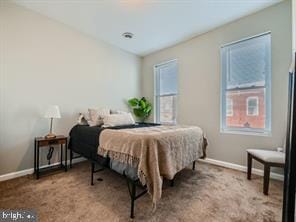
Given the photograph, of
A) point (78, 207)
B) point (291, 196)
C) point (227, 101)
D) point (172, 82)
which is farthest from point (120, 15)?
point (291, 196)

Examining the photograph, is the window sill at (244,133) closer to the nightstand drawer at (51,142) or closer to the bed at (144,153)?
the bed at (144,153)

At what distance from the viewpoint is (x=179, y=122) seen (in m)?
3.83

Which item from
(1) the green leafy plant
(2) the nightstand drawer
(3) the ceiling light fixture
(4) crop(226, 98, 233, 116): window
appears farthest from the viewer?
(1) the green leafy plant

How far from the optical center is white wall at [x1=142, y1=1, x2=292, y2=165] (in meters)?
2.41

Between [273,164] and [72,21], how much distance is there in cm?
396

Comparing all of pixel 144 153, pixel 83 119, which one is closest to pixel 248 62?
pixel 144 153

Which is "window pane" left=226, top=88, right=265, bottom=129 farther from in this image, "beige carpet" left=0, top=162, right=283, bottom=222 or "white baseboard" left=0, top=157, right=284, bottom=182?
"beige carpet" left=0, top=162, right=283, bottom=222

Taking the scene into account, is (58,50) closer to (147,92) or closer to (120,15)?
(120,15)

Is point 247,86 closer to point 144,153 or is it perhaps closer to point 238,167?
point 238,167

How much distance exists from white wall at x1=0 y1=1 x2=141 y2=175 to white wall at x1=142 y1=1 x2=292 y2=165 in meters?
1.89

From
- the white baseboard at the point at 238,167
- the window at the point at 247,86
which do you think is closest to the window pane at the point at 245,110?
the window at the point at 247,86

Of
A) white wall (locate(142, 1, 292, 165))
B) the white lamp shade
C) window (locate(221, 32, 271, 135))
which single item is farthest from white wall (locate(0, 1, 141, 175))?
window (locate(221, 32, 271, 135))

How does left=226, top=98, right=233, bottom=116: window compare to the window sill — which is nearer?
the window sill

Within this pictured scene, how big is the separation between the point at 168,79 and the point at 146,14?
1.75m
